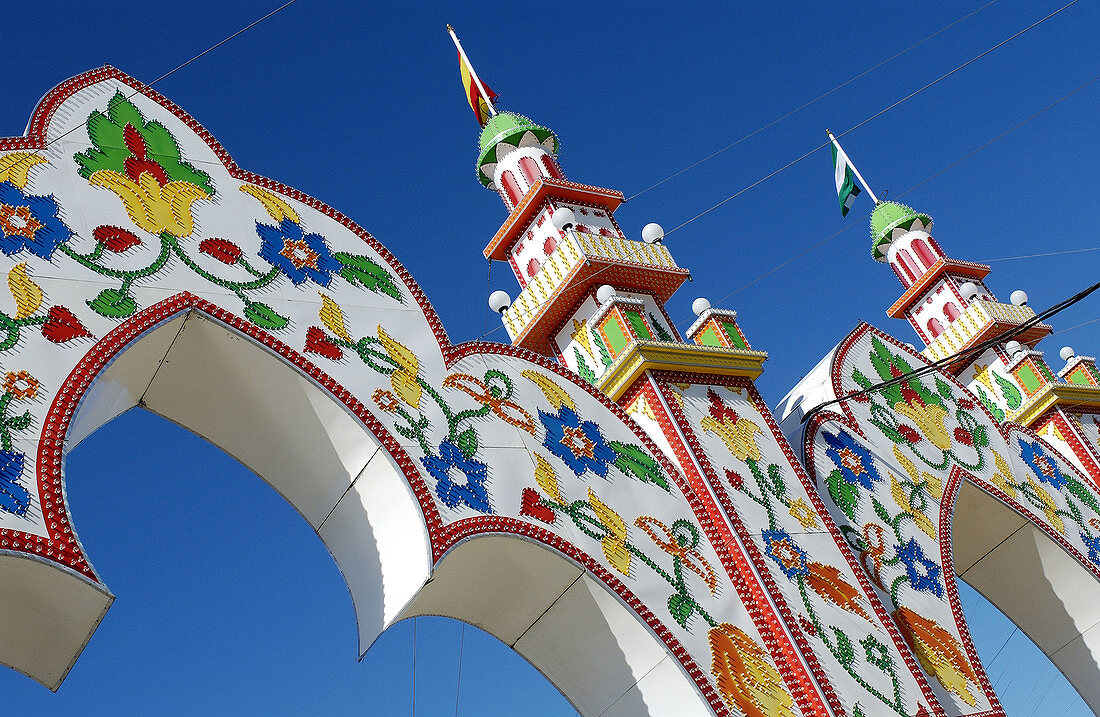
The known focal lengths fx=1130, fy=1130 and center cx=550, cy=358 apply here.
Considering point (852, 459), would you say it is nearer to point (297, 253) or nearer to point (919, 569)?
point (919, 569)

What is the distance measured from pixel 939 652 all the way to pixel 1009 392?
537cm

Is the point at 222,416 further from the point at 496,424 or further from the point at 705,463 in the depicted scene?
the point at 705,463

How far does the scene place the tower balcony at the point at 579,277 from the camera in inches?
380

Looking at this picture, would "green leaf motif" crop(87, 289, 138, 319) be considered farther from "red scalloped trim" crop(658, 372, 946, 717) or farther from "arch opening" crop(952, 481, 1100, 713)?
"arch opening" crop(952, 481, 1100, 713)

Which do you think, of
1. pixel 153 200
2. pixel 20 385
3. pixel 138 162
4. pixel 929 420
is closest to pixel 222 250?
pixel 153 200

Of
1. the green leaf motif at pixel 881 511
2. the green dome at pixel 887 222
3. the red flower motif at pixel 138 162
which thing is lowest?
the green leaf motif at pixel 881 511

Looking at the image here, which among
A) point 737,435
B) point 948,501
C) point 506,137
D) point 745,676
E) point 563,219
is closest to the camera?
point 745,676

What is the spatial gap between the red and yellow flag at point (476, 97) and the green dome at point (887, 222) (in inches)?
220

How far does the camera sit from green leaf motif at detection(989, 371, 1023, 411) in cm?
1268

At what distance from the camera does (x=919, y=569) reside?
891 centimetres

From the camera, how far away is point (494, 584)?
24.2ft

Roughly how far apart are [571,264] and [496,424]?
7.98 ft

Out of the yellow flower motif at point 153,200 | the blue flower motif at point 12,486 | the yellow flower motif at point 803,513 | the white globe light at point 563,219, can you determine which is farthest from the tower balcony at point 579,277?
the blue flower motif at point 12,486

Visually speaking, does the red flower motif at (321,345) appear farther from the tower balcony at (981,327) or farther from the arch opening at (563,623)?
the tower balcony at (981,327)
